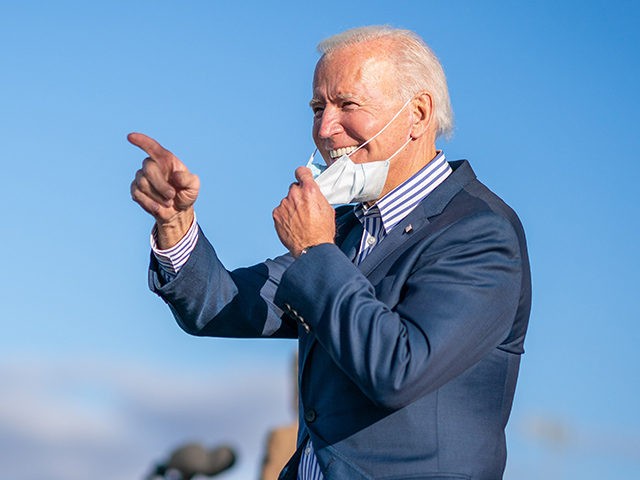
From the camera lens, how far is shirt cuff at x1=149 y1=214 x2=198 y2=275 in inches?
172

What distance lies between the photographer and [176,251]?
4367 millimetres

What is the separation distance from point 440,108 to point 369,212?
0.49m

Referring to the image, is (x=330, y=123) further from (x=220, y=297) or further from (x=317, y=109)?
(x=220, y=297)

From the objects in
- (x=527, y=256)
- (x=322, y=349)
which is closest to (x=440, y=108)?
(x=527, y=256)

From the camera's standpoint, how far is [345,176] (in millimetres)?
4320

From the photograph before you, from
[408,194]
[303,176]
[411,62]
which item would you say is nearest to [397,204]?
[408,194]

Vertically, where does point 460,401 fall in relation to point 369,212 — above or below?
below

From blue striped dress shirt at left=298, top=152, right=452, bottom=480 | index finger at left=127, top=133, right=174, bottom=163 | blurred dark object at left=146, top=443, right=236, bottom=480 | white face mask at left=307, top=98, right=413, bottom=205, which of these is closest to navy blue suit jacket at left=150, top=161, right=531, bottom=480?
blue striped dress shirt at left=298, top=152, right=452, bottom=480

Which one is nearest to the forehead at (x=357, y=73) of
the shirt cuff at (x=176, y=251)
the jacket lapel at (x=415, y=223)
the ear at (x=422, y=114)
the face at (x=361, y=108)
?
the face at (x=361, y=108)

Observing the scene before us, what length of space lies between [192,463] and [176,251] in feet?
9.02

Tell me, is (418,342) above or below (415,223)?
below

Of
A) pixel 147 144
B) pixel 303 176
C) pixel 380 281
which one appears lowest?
pixel 380 281

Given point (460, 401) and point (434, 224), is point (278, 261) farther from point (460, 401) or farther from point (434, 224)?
point (460, 401)

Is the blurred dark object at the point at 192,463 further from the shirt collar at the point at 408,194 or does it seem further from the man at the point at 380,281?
the shirt collar at the point at 408,194
